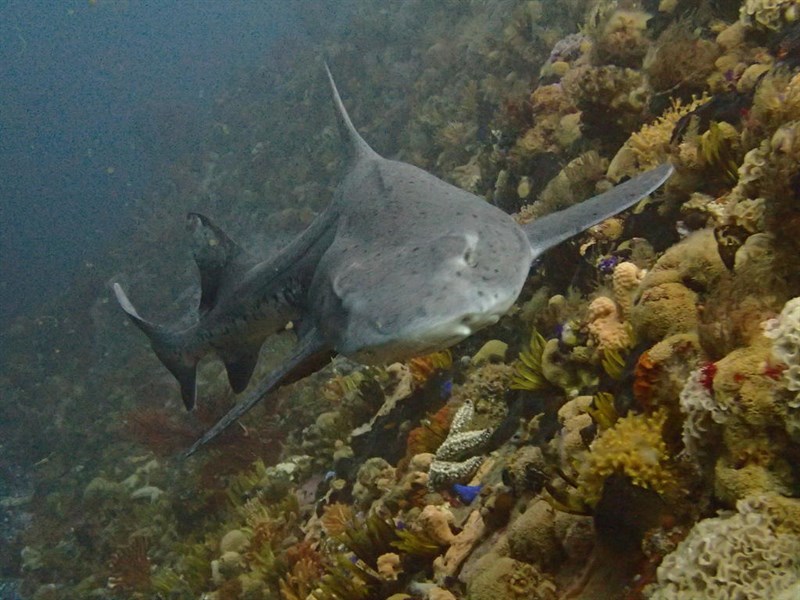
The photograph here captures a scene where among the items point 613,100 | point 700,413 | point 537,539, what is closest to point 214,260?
point 537,539

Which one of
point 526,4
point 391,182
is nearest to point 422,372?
point 391,182

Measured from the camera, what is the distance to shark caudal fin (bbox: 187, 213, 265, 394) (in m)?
5.97

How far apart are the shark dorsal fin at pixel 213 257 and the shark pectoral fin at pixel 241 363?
61 centimetres

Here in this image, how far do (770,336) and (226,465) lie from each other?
35.1 feet

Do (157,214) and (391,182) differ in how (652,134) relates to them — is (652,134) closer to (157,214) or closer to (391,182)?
(391,182)

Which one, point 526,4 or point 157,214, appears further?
point 157,214

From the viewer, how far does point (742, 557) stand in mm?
2270

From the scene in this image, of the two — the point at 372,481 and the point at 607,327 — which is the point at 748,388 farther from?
the point at 372,481

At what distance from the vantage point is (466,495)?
16.6 feet

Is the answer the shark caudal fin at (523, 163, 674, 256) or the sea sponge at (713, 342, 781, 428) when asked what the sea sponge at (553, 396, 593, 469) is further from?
the sea sponge at (713, 342, 781, 428)

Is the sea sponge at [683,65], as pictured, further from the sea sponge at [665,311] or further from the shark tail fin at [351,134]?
the sea sponge at [665,311]

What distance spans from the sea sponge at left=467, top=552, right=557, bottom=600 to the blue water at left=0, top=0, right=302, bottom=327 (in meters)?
34.9

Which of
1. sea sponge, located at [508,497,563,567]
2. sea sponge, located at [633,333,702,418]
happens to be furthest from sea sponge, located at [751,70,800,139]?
sea sponge, located at [508,497,563,567]

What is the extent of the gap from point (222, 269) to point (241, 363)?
1.09 m
